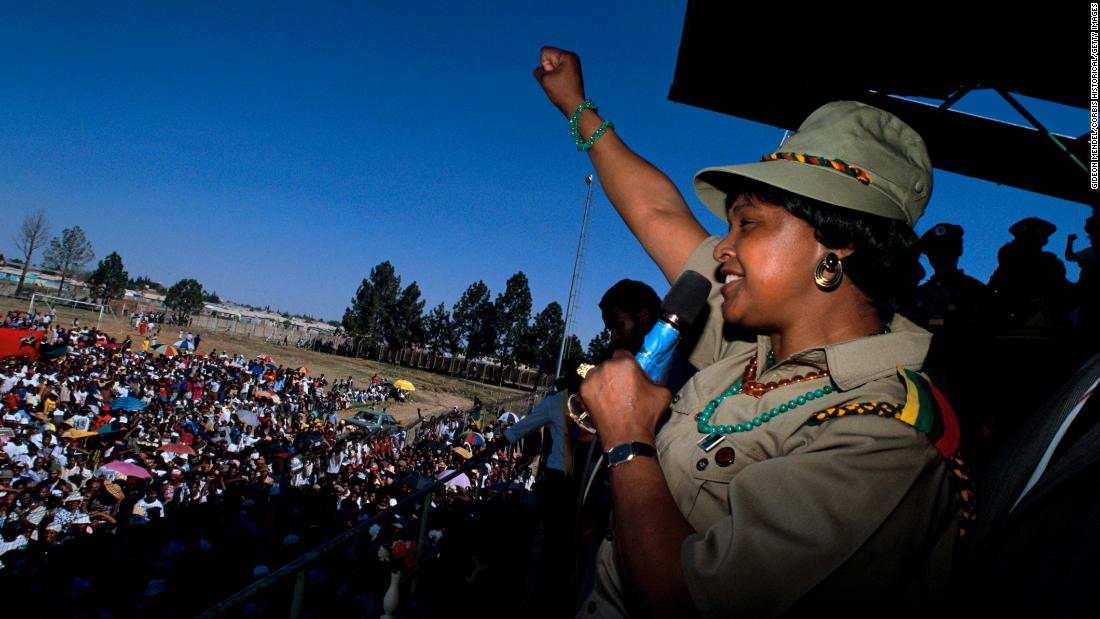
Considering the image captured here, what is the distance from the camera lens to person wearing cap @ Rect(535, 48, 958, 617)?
0.85 m

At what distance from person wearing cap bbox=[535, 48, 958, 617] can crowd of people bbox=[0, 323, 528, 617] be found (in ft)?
18.4

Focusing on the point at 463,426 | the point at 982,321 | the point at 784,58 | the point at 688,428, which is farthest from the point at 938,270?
the point at 463,426

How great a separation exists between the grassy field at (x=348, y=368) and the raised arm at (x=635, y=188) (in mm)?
31750

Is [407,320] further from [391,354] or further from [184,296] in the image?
[184,296]

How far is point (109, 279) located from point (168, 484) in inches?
2753

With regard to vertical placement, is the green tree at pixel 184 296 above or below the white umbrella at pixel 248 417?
above

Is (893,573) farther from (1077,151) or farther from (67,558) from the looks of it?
(67,558)

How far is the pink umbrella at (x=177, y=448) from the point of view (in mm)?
13315

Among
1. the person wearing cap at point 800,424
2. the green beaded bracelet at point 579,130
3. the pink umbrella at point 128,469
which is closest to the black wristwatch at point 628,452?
the person wearing cap at point 800,424

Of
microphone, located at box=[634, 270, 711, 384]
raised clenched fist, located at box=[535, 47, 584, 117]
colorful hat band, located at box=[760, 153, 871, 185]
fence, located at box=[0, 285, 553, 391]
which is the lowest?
fence, located at box=[0, 285, 553, 391]

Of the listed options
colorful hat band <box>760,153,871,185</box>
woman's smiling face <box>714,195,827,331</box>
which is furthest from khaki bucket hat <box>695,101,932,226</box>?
woman's smiling face <box>714,195,827,331</box>

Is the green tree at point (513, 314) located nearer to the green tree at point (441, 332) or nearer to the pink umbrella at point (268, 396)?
the green tree at point (441, 332)

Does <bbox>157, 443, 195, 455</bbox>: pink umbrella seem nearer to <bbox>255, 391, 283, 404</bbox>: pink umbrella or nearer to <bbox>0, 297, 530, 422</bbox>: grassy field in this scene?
<bbox>255, 391, 283, 404</bbox>: pink umbrella

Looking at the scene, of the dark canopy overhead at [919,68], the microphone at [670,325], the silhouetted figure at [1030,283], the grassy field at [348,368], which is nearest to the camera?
the microphone at [670,325]
